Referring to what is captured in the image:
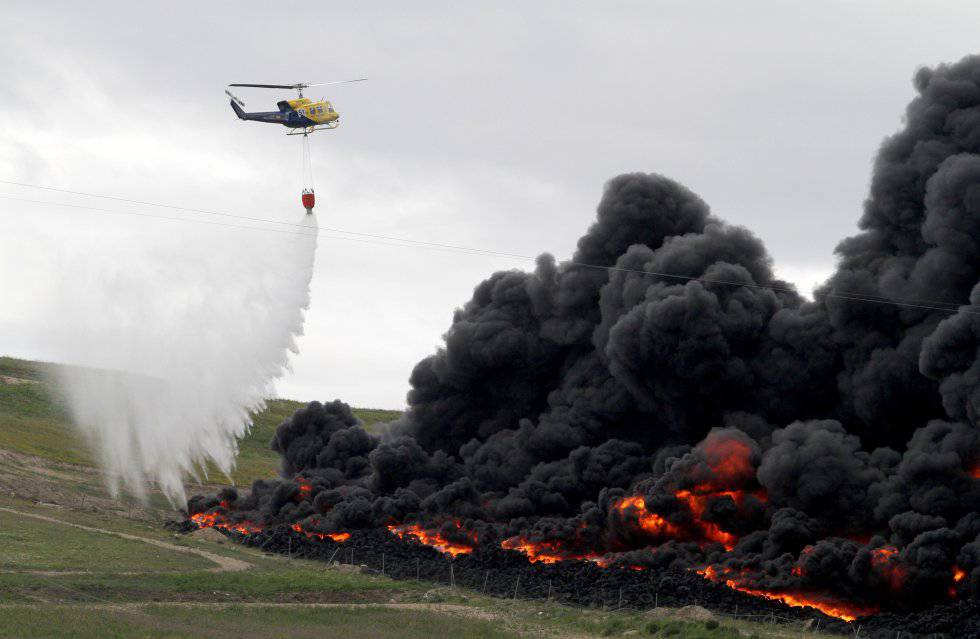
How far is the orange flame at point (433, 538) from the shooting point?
84688mm

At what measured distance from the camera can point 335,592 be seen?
69.6 m

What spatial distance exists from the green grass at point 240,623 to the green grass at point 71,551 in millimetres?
12952

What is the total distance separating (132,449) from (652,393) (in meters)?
50.5

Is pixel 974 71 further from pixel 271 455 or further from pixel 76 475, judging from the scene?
pixel 271 455

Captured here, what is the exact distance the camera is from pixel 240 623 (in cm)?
5775

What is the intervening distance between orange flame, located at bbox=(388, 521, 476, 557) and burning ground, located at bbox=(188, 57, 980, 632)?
0.18 m

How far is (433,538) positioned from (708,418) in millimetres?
21605

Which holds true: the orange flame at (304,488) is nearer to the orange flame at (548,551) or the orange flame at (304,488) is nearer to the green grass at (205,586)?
the green grass at (205,586)

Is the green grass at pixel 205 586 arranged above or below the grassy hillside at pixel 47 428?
below

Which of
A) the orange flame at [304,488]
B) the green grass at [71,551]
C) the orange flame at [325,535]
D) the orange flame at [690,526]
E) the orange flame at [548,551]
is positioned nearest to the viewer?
the green grass at [71,551]

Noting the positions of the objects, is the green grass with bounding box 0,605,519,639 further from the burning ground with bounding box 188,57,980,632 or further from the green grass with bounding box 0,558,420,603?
the burning ground with bounding box 188,57,980,632

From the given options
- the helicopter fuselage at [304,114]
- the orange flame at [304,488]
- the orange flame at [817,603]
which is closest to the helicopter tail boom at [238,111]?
the helicopter fuselage at [304,114]

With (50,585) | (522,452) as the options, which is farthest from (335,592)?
(522,452)

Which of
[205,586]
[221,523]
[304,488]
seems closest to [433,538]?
[304,488]
